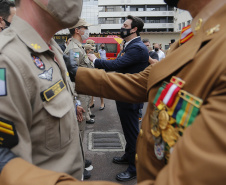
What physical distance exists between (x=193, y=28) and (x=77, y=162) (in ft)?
3.63

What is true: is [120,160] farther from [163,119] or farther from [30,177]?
[30,177]

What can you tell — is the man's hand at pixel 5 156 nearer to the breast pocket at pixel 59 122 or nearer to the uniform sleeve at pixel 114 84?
the breast pocket at pixel 59 122

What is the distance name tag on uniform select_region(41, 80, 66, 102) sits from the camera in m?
1.15

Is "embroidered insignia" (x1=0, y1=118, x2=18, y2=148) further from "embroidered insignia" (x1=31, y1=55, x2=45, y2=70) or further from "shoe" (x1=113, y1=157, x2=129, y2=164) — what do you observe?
"shoe" (x1=113, y1=157, x2=129, y2=164)

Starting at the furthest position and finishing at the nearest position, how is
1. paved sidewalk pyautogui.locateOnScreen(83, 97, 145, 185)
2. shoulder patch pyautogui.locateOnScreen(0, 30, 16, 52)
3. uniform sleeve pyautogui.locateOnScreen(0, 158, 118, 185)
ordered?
paved sidewalk pyautogui.locateOnScreen(83, 97, 145, 185) < shoulder patch pyautogui.locateOnScreen(0, 30, 16, 52) < uniform sleeve pyautogui.locateOnScreen(0, 158, 118, 185)

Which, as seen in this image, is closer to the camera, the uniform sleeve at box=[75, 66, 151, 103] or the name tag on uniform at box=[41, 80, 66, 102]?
the name tag on uniform at box=[41, 80, 66, 102]

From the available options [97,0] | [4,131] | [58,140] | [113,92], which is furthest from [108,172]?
[97,0]

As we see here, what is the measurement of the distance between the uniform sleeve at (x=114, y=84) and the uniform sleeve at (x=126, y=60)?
4.93 feet

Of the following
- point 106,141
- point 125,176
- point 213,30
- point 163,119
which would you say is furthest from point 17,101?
point 106,141

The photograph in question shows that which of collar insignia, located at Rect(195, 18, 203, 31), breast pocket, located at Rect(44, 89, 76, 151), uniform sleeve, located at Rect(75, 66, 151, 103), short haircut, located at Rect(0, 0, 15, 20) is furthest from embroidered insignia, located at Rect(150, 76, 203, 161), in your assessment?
short haircut, located at Rect(0, 0, 15, 20)

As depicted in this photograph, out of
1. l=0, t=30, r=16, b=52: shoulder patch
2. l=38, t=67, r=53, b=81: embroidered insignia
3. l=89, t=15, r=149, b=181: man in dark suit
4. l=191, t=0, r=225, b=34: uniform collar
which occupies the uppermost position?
Result: l=191, t=0, r=225, b=34: uniform collar

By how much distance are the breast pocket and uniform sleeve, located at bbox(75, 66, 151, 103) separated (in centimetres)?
45

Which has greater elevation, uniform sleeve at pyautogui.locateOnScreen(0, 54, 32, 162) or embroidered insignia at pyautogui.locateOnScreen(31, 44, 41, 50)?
embroidered insignia at pyautogui.locateOnScreen(31, 44, 41, 50)

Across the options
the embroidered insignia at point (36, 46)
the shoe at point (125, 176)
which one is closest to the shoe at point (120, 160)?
the shoe at point (125, 176)
